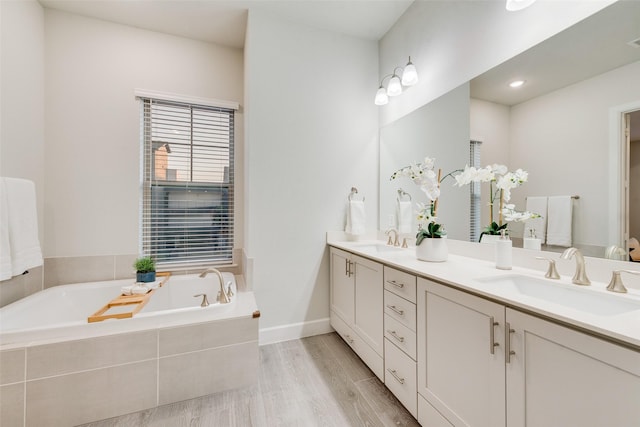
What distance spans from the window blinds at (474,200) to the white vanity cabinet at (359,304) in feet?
2.16

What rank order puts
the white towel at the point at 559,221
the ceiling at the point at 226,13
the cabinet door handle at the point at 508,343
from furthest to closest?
the ceiling at the point at 226,13, the white towel at the point at 559,221, the cabinet door handle at the point at 508,343

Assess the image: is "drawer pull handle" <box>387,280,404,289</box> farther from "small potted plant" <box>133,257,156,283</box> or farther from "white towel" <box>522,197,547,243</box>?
"small potted plant" <box>133,257,156,283</box>

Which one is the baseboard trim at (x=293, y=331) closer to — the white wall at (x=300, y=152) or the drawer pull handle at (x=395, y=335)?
the white wall at (x=300, y=152)

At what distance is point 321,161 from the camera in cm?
244

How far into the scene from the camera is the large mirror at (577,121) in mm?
1036

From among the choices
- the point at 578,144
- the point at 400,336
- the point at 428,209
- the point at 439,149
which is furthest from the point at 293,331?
the point at 578,144

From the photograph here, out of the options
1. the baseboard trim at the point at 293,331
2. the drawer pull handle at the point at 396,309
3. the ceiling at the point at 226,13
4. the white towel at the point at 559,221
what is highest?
the ceiling at the point at 226,13

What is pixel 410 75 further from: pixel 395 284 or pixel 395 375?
pixel 395 375

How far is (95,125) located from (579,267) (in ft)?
11.4

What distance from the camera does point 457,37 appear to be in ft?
5.90

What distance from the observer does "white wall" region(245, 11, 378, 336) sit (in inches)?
88.0

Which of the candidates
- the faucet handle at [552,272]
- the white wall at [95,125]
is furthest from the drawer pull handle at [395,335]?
the white wall at [95,125]

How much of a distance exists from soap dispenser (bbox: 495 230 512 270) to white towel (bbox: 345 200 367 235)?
3.92 ft

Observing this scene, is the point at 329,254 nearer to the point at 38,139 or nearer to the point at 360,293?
the point at 360,293
